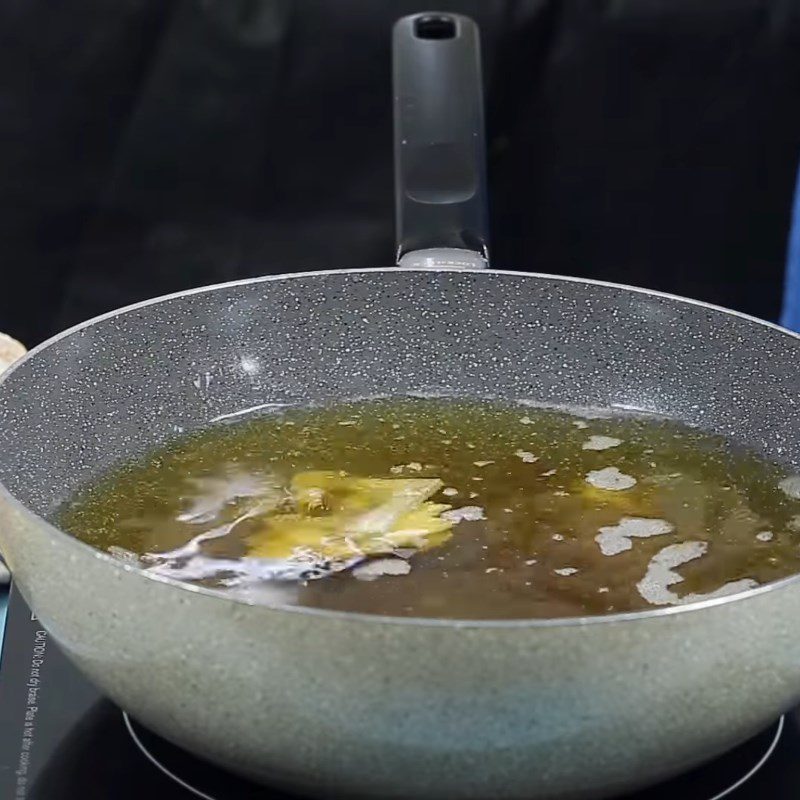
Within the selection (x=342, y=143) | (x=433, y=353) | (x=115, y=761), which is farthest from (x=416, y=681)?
(x=342, y=143)

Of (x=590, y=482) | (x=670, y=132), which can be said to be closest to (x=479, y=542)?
(x=590, y=482)

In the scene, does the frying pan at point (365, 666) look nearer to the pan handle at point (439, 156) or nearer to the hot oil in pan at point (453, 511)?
the hot oil in pan at point (453, 511)

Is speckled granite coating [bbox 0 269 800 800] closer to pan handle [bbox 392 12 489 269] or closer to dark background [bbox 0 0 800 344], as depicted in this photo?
pan handle [bbox 392 12 489 269]

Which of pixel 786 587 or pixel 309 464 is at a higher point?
pixel 786 587

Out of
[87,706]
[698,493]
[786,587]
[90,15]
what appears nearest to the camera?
[786,587]

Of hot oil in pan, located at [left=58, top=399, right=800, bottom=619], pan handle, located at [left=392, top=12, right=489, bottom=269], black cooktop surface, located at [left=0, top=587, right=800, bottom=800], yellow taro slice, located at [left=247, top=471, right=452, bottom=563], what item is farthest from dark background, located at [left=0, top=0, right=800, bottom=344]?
black cooktop surface, located at [left=0, top=587, right=800, bottom=800]

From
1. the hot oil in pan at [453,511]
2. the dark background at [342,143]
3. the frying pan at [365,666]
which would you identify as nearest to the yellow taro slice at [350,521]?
the hot oil in pan at [453,511]

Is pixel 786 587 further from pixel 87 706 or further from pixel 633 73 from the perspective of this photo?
pixel 633 73
